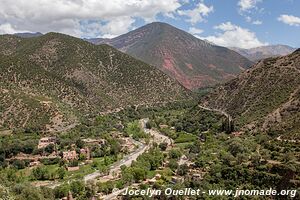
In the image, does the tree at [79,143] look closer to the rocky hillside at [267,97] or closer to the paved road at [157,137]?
the paved road at [157,137]

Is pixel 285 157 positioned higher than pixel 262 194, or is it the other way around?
pixel 285 157

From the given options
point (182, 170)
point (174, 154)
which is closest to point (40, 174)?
point (182, 170)

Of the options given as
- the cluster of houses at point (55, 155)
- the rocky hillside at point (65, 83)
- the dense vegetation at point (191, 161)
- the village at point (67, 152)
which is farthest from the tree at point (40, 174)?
the rocky hillside at point (65, 83)

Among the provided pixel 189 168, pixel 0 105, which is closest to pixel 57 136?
pixel 0 105

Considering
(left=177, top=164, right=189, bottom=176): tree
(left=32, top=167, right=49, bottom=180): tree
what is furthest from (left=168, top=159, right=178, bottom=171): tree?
(left=32, top=167, right=49, bottom=180): tree

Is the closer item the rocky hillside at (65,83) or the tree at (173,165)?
the tree at (173,165)

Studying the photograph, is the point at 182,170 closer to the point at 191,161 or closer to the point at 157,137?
the point at 191,161

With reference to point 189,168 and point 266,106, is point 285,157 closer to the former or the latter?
point 189,168
